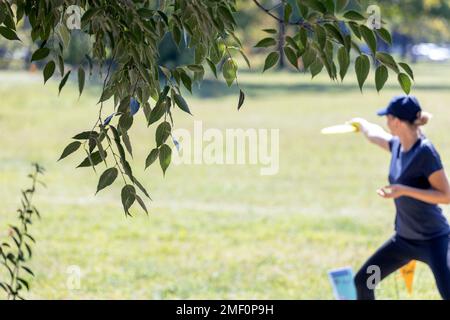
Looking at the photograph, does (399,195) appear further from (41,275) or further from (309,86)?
(309,86)

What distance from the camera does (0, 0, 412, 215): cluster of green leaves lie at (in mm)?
3270

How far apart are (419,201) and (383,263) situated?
514mm

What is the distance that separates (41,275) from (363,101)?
32.3 m

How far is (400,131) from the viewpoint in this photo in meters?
7.23

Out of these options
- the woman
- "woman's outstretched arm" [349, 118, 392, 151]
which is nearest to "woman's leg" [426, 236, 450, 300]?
the woman

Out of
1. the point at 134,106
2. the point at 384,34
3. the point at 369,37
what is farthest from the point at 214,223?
the point at 369,37

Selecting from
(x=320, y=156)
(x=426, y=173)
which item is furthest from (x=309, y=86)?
(x=426, y=173)

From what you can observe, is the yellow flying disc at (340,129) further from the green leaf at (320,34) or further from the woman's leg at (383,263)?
the green leaf at (320,34)

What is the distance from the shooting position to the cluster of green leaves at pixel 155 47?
3.27 metres

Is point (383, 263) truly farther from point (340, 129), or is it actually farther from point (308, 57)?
point (308, 57)

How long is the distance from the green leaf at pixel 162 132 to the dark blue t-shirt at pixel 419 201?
3775 mm

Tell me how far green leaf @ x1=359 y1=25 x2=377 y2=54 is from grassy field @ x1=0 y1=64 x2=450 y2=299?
2167 mm

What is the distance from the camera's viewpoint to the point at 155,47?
375 centimetres
